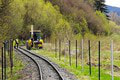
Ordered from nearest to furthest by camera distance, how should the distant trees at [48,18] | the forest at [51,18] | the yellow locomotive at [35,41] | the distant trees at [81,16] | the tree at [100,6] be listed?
the distant trees at [48,18], the forest at [51,18], the yellow locomotive at [35,41], the distant trees at [81,16], the tree at [100,6]

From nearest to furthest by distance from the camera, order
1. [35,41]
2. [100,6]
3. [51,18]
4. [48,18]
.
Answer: [35,41]
[48,18]
[51,18]
[100,6]

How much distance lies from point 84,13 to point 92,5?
46.6ft

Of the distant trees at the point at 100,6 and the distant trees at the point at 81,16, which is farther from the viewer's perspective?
the distant trees at the point at 100,6

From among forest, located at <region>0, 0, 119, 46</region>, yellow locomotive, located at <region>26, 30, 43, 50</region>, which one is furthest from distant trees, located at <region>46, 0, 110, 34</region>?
yellow locomotive, located at <region>26, 30, 43, 50</region>

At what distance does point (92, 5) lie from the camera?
10719cm

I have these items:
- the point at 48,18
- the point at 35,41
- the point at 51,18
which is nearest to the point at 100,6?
the point at 51,18

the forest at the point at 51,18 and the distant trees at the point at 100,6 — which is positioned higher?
the distant trees at the point at 100,6

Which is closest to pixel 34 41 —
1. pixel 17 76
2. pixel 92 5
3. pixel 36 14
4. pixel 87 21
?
pixel 36 14

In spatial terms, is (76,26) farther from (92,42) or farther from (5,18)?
(5,18)

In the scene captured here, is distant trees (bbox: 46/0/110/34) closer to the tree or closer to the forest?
the forest

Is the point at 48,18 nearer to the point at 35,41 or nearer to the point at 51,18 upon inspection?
the point at 51,18

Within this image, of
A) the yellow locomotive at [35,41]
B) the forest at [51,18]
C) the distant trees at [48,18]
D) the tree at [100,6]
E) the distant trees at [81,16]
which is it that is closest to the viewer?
the distant trees at [48,18]

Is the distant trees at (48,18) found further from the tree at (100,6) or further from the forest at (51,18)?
the tree at (100,6)

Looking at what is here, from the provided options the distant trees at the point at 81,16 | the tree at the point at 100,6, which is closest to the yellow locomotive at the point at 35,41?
the distant trees at the point at 81,16
